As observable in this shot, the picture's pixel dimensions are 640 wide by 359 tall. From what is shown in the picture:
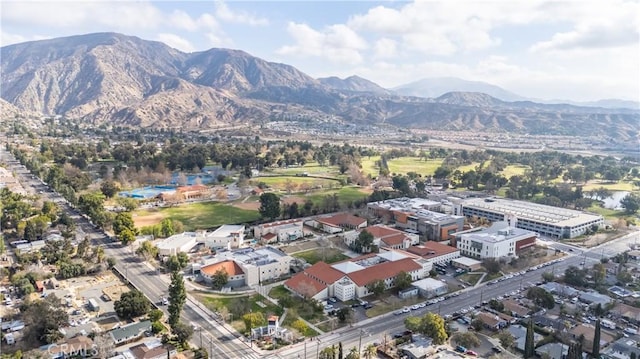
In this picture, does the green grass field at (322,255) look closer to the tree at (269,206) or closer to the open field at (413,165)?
the tree at (269,206)

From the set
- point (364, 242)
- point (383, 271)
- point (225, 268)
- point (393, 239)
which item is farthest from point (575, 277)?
point (225, 268)

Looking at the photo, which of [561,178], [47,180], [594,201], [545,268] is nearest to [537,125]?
[561,178]

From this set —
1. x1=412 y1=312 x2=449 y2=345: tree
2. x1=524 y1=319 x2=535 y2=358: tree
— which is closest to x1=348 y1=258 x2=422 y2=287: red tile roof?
x1=412 y1=312 x2=449 y2=345: tree

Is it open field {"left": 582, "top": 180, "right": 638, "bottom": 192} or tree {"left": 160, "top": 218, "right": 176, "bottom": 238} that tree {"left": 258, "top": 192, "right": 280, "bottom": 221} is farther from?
open field {"left": 582, "top": 180, "right": 638, "bottom": 192}

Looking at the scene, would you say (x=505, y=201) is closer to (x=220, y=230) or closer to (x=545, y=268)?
(x=545, y=268)

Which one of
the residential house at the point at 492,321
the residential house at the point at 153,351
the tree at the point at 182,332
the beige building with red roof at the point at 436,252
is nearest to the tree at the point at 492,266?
the beige building with red roof at the point at 436,252
